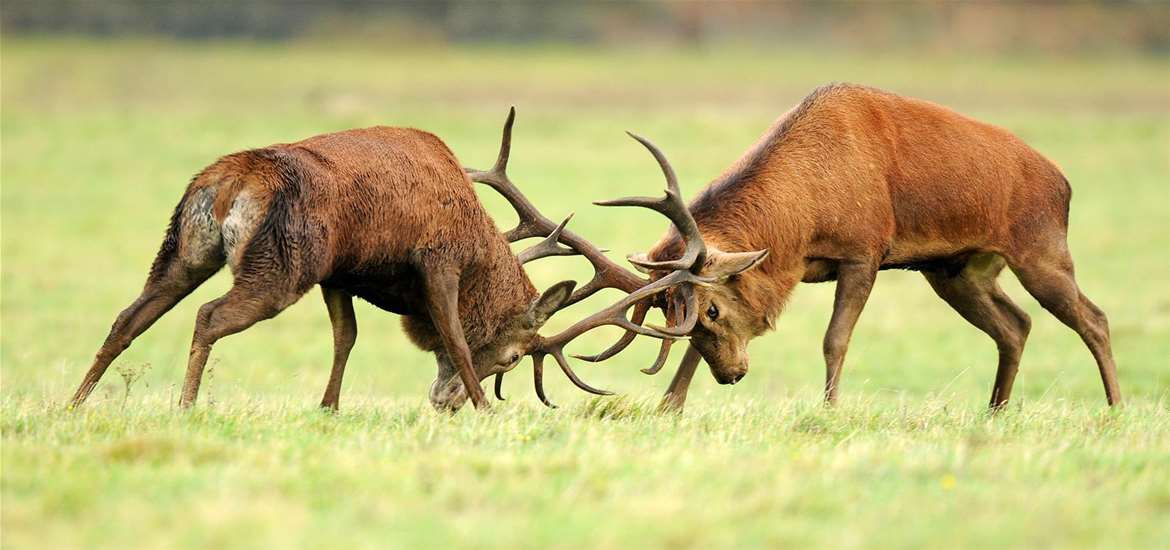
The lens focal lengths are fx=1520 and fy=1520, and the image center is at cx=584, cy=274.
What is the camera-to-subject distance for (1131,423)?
8.48 metres

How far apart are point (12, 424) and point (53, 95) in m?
29.9

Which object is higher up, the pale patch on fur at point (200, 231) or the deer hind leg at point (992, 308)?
the pale patch on fur at point (200, 231)

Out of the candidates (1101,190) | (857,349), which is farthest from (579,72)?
(857,349)

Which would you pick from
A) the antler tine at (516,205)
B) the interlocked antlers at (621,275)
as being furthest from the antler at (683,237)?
the antler tine at (516,205)

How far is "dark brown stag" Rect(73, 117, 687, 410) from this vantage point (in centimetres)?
791

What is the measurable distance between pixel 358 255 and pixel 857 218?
3268mm

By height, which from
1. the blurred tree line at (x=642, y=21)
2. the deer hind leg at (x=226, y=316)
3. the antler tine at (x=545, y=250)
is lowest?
the blurred tree line at (x=642, y=21)

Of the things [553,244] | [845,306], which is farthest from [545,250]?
[845,306]

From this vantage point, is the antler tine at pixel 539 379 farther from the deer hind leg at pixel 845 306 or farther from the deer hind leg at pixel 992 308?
the deer hind leg at pixel 992 308

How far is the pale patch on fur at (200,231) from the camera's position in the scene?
7.91 metres

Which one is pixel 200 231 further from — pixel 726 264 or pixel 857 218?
pixel 857 218

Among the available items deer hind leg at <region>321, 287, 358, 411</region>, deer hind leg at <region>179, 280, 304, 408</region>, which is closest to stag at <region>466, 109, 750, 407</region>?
deer hind leg at <region>321, 287, 358, 411</region>

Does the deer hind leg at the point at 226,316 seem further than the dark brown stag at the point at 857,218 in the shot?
No

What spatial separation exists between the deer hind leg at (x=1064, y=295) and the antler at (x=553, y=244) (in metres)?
2.66
